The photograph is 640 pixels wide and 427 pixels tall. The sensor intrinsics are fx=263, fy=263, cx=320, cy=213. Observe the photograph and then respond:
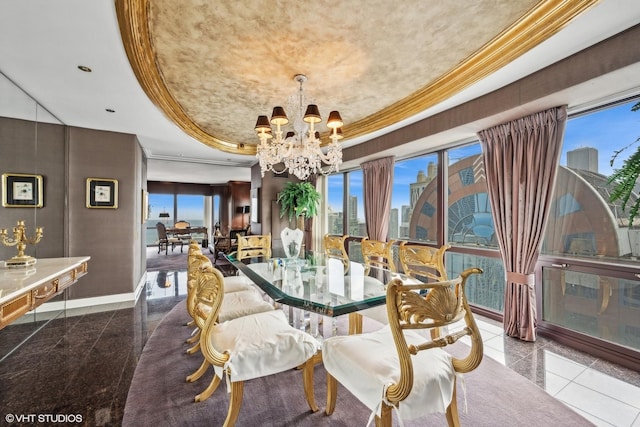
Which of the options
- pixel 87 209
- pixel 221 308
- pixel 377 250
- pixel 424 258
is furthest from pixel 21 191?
pixel 424 258

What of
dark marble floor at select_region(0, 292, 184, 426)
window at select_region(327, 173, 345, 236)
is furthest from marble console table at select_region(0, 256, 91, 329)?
window at select_region(327, 173, 345, 236)

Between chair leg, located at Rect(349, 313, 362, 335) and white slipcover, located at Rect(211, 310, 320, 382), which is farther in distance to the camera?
chair leg, located at Rect(349, 313, 362, 335)

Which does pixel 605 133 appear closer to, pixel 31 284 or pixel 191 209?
pixel 31 284

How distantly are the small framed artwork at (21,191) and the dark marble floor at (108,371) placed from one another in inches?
53.0

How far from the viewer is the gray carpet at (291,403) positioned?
167 centimetres

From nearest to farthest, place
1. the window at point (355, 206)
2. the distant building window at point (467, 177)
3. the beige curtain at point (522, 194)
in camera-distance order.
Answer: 1. the beige curtain at point (522, 194)
2. the distant building window at point (467, 177)
3. the window at point (355, 206)

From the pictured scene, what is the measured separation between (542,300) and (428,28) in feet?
9.85

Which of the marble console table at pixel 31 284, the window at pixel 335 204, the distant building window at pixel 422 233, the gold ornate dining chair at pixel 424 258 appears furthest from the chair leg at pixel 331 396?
the window at pixel 335 204

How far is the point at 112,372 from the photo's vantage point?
221 centimetres

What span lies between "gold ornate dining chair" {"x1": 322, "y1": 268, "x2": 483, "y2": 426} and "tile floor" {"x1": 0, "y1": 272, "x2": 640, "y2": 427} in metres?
1.30

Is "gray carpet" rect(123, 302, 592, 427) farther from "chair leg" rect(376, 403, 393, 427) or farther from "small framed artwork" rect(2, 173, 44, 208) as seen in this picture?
"small framed artwork" rect(2, 173, 44, 208)

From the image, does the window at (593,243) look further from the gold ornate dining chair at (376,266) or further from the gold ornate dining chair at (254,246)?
the gold ornate dining chair at (254,246)

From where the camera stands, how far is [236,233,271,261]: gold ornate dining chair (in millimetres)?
3553

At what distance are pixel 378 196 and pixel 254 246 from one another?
240cm
